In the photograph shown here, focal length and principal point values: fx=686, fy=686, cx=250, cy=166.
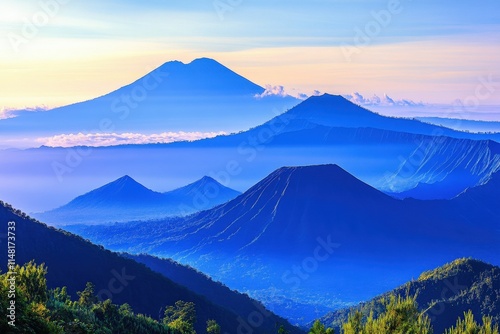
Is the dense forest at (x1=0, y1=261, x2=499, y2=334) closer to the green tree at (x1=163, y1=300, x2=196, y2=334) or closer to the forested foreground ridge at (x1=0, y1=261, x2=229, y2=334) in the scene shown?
the forested foreground ridge at (x1=0, y1=261, x2=229, y2=334)

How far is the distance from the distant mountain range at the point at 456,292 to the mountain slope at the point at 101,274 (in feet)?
92.2

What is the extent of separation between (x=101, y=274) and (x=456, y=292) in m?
64.4

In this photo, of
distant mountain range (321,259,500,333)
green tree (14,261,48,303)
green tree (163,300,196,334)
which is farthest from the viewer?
distant mountain range (321,259,500,333)

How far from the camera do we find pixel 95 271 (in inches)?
4451

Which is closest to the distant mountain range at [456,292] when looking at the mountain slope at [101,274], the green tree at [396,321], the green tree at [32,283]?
the mountain slope at [101,274]

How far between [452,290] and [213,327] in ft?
206

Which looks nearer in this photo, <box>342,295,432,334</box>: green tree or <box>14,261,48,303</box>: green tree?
<box>342,295,432,334</box>: green tree

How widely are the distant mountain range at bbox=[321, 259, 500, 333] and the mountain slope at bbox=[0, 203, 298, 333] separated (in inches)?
1106

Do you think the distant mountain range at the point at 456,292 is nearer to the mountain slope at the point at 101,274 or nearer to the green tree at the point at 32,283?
the mountain slope at the point at 101,274

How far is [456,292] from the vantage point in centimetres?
12688

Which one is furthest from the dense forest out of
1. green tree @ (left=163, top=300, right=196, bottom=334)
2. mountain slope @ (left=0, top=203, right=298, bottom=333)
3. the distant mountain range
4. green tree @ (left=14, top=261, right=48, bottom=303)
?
the distant mountain range

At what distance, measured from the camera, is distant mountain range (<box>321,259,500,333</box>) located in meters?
117

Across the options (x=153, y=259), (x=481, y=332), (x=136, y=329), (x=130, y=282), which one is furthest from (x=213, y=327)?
(x=153, y=259)

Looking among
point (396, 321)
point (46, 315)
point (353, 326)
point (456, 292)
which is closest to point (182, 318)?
point (46, 315)
